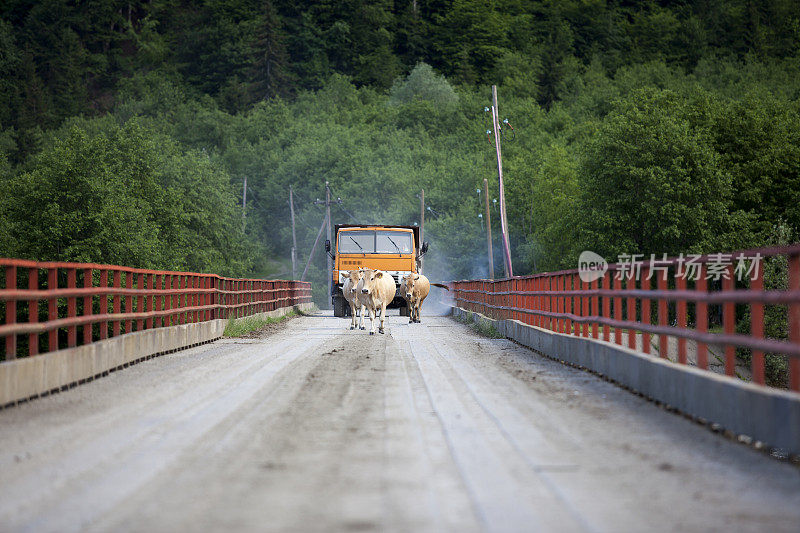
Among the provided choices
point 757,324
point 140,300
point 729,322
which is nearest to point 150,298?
point 140,300

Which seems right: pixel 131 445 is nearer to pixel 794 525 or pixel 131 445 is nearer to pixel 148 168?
pixel 794 525

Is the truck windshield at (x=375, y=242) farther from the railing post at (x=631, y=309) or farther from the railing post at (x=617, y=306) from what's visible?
the railing post at (x=631, y=309)

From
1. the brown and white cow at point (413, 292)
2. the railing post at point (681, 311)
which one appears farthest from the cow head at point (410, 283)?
the railing post at point (681, 311)

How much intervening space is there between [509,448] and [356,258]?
29.4m

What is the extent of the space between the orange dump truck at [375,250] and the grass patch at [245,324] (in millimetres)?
3313

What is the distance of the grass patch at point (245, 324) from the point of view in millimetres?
24895

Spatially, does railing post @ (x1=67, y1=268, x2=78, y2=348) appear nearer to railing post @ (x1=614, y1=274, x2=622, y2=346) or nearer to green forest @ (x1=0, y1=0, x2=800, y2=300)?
railing post @ (x1=614, y1=274, x2=622, y2=346)

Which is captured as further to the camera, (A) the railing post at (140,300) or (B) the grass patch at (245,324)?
(B) the grass patch at (245,324)

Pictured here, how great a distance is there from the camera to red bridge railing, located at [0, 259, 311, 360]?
11.7m

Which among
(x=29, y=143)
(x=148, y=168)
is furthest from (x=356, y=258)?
(x=29, y=143)

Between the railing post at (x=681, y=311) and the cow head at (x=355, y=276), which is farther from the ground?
the cow head at (x=355, y=276)

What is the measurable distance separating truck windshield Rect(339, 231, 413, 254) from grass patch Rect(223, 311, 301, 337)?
12.4ft

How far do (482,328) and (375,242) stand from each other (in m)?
10.4

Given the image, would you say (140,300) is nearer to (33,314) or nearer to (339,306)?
(33,314)
